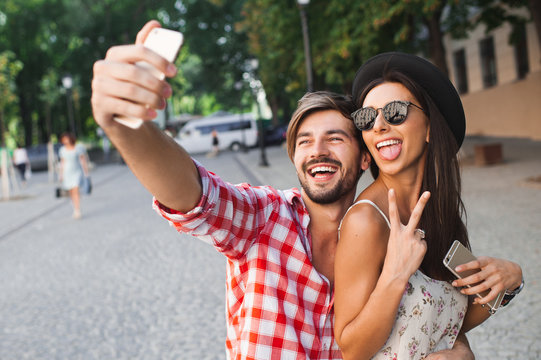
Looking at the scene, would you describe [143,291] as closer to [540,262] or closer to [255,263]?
[540,262]

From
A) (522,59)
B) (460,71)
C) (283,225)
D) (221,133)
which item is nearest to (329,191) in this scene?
(283,225)

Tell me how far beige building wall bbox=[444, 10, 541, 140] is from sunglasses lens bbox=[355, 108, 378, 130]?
1756 cm

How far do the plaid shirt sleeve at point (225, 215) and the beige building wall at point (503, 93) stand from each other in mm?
17736

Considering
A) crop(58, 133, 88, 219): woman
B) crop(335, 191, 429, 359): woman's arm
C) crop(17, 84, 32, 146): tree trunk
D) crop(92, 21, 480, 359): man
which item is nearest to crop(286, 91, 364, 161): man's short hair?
crop(92, 21, 480, 359): man

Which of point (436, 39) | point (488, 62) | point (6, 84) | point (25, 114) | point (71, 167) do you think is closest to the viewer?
point (71, 167)

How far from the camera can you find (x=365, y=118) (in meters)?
1.79

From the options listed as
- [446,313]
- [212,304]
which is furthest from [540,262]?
[446,313]

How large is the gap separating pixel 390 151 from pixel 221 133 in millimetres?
41875

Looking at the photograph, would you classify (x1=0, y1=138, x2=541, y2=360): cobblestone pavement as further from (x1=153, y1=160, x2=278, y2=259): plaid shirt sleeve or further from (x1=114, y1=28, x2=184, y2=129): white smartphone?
(x1=114, y1=28, x2=184, y2=129): white smartphone

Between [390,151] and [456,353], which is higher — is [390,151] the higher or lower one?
the higher one

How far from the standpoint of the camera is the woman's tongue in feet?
5.83

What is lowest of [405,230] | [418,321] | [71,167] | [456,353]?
[71,167]

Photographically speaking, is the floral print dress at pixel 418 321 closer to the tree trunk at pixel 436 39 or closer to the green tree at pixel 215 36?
the tree trunk at pixel 436 39

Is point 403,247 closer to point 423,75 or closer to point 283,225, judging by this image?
point 283,225
